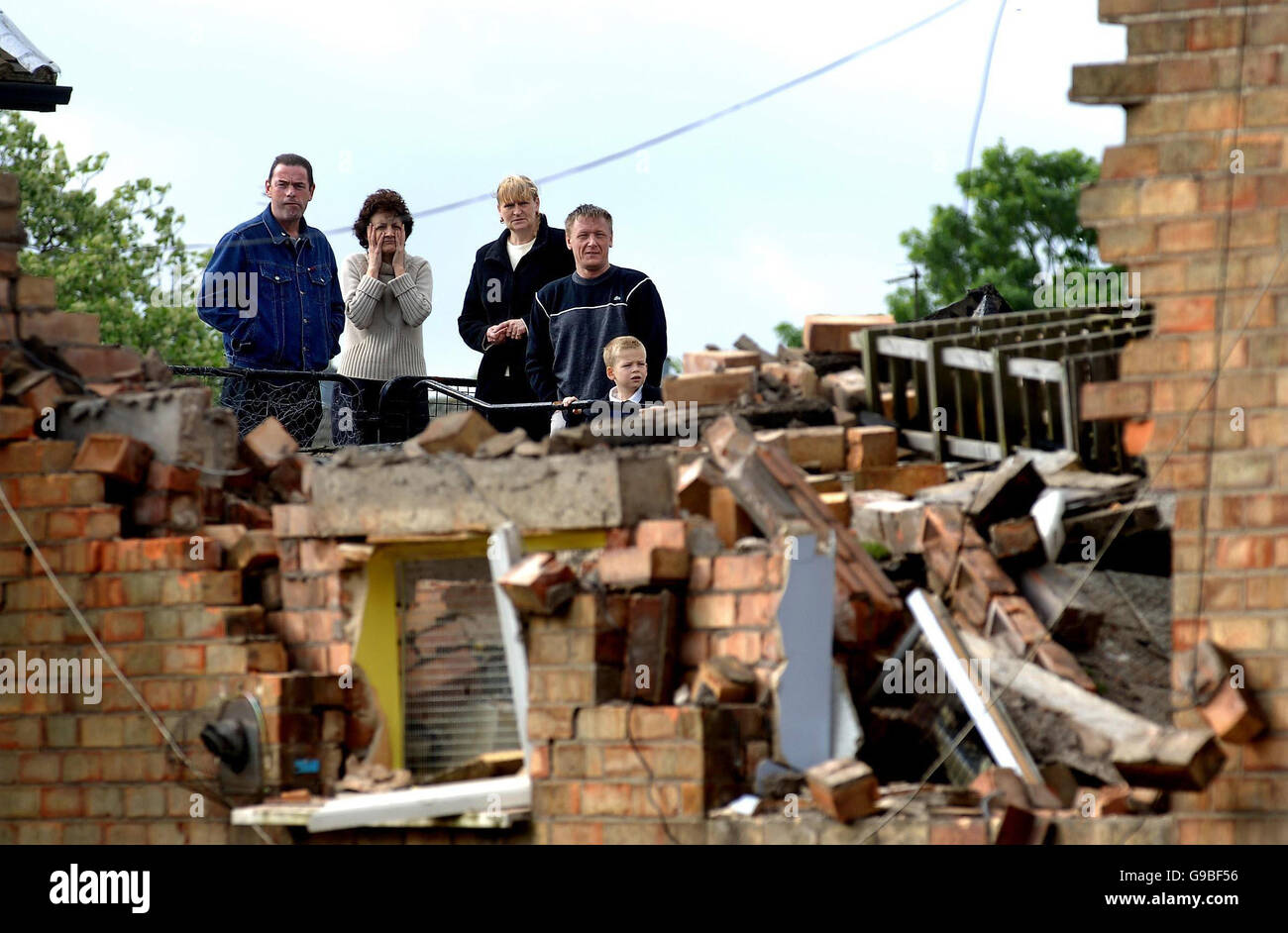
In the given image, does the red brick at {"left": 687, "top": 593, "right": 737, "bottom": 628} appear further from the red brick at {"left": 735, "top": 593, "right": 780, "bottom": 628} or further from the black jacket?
the black jacket

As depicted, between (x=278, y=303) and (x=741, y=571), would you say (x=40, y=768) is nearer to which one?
(x=278, y=303)

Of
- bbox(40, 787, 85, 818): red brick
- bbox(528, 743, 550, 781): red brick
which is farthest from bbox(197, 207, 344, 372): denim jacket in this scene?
bbox(528, 743, 550, 781): red brick

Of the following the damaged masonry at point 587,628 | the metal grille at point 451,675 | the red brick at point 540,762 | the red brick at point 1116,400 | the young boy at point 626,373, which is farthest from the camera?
the young boy at point 626,373

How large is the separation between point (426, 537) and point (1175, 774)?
2857mm

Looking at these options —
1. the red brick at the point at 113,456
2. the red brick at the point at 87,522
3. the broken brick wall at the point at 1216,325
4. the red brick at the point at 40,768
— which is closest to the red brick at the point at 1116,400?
the broken brick wall at the point at 1216,325

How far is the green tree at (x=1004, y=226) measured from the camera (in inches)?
1475

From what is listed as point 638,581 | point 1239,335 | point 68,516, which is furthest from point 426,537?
point 1239,335

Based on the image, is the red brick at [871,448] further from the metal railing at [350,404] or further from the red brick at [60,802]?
the red brick at [60,802]

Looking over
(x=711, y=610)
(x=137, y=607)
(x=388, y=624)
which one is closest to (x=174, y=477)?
(x=137, y=607)

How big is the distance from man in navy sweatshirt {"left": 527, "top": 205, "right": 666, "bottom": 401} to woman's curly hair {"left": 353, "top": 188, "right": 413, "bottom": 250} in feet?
3.42

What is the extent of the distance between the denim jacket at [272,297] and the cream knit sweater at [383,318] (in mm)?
115

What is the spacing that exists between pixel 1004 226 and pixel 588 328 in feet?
100.0

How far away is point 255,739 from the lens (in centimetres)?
746

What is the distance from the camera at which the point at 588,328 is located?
9023 mm
